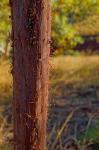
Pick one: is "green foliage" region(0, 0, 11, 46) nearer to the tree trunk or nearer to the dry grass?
the dry grass

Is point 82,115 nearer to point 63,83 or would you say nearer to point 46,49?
point 63,83

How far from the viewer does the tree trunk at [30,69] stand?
10.8 ft

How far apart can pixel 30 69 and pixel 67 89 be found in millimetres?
6384

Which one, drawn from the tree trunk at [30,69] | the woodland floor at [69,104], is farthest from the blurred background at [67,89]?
the tree trunk at [30,69]

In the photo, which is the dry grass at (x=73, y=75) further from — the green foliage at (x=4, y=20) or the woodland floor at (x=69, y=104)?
the green foliage at (x=4, y=20)

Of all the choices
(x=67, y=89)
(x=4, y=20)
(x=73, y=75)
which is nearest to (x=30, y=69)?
(x=4, y=20)

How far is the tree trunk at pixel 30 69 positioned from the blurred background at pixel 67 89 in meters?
1.71

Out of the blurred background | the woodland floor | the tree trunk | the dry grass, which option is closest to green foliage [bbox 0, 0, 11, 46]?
the blurred background

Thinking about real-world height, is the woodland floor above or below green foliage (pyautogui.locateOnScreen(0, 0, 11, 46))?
below

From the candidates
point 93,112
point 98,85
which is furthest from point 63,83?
point 93,112

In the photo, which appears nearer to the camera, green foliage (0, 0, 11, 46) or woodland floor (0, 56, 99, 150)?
woodland floor (0, 56, 99, 150)

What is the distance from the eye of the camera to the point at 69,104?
847 cm

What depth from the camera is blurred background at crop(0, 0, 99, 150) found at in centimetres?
604

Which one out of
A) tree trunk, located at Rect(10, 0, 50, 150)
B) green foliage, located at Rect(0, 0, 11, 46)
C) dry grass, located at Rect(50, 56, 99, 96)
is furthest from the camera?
dry grass, located at Rect(50, 56, 99, 96)
